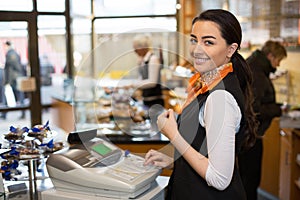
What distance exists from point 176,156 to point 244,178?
6.56ft

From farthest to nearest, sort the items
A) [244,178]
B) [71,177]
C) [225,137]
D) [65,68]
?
[65,68], [244,178], [71,177], [225,137]

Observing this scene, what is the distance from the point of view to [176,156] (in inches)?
55.8

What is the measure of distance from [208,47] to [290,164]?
2416mm

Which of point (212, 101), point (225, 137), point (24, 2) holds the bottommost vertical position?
point (225, 137)

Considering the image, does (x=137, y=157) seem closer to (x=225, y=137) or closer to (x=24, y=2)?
(x=225, y=137)

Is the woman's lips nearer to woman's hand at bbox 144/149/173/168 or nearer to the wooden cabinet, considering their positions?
woman's hand at bbox 144/149/173/168

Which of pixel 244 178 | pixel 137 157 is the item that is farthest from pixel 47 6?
pixel 137 157

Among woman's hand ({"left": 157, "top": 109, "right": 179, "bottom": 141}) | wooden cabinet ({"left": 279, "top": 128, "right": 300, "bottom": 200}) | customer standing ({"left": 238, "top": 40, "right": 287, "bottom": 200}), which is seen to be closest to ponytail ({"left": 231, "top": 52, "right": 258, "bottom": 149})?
woman's hand ({"left": 157, "top": 109, "right": 179, "bottom": 141})

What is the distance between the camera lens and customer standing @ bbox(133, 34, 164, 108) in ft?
11.5

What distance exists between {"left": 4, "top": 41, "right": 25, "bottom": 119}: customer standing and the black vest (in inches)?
180

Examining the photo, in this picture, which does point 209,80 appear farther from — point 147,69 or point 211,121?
point 147,69

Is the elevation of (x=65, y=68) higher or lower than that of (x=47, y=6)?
lower

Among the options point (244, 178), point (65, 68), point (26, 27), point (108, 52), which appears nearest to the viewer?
point (244, 178)

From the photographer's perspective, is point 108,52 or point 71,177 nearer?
point 71,177
